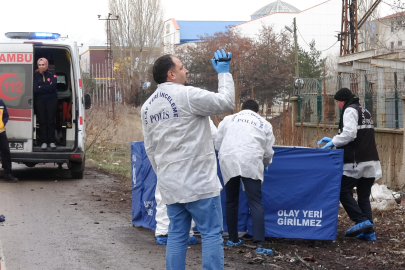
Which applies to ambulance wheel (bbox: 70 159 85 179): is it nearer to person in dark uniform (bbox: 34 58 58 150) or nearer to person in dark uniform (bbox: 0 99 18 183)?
person in dark uniform (bbox: 34 58 58 150)

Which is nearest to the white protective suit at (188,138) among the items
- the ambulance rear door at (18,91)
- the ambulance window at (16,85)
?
the ambulance rear door at (18,91)

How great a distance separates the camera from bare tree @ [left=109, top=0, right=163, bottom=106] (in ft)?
188

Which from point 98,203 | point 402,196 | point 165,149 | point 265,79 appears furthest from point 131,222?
point 265,79

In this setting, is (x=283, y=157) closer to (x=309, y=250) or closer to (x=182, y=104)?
(x=309, y=250)

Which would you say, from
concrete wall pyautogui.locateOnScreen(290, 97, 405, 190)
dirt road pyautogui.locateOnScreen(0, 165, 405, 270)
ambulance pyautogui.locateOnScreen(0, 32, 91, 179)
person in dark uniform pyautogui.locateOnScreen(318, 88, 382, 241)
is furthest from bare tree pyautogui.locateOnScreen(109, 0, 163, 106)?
person in dark uniform pyautogui.locateOnScreen(318, 88, 382, 241)

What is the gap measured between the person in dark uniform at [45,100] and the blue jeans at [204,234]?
786cm

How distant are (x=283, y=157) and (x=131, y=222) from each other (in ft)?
7.64

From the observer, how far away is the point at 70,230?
23.0 feet

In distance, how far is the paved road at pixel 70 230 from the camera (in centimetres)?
559

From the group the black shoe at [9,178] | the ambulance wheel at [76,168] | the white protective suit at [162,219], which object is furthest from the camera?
the ambulance wheel at [76,168]

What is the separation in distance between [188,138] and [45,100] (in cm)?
822

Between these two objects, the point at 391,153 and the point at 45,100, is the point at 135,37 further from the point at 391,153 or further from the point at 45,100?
the point at 391,153

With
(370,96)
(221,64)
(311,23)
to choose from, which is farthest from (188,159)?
(311,23)

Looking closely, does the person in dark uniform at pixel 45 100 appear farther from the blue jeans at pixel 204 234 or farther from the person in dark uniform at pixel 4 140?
the blue jeans at pixel 204 234
